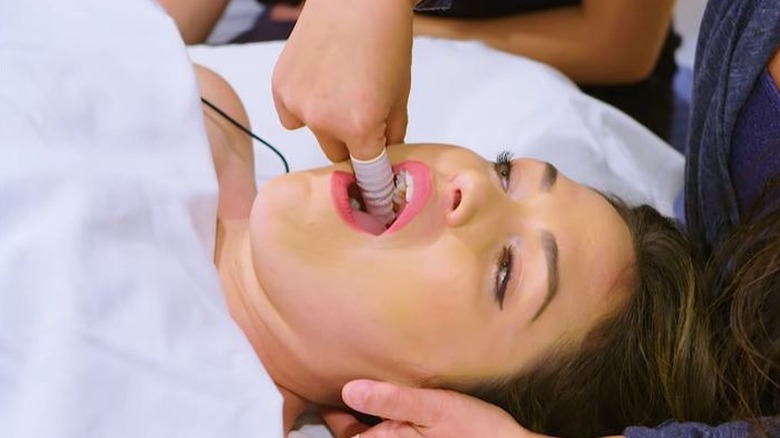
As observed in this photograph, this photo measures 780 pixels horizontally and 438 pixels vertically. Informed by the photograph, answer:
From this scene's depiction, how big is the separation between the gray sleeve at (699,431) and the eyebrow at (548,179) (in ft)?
0.85

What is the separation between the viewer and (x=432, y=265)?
2.96ft

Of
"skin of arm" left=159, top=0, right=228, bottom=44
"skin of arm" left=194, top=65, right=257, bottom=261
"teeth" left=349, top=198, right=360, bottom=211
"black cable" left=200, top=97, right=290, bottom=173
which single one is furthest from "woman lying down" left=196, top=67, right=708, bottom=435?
"skin of arm" left=159, top=0, right=228, bottom=44

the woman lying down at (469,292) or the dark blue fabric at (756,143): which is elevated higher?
the dark blue fabric at (756,143)

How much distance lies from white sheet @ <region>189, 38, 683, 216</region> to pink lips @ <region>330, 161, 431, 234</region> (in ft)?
1.34

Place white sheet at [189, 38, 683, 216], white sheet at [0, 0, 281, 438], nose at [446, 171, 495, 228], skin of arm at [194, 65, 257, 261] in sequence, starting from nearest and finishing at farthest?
1. white sheet at [0, 0, 281, 438]
2. nose at [446, 171, 495, 228]
3. skin of arm at [194, 65, 257, 261]
4. white sheet at [189, 38, 683, 216]

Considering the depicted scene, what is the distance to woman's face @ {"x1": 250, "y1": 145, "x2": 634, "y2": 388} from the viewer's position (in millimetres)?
902

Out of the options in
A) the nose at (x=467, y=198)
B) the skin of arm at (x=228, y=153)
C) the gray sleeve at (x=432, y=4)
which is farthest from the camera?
the skin of arm at (x=228, y=153)

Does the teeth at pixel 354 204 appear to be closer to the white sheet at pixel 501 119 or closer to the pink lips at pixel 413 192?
the pink lips at pixel 413 192

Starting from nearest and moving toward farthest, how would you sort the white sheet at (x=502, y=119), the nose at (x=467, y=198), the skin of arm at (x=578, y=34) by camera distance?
the nose at (x=467, y=198) < the white sheet at (x=502, y=119) < the skin of arm at (x=578, y=34)

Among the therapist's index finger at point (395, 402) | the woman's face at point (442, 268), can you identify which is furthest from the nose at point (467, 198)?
the therapist's index finger at point (395, 402)

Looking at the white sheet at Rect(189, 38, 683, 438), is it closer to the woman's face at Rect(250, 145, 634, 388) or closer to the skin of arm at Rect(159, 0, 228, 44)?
the skin of arm at Rect(159, 0, 228, 44)

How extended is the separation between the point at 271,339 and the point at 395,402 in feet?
0.61

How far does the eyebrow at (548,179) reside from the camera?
3.21 feet

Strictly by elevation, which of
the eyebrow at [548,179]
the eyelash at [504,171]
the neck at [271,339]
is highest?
the eyebrow at [548,179]
